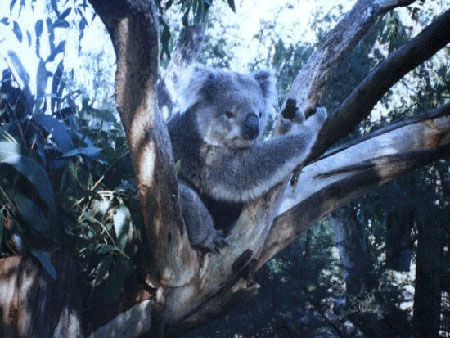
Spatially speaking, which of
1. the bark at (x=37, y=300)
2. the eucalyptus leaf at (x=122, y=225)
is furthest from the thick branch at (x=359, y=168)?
the bark at (x=37, y=300)

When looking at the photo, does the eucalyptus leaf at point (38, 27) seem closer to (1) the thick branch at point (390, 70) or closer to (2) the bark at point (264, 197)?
(2) the bark at point (264, 197)

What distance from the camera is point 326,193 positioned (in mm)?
2502

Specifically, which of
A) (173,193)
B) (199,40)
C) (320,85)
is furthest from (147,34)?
(199,40)

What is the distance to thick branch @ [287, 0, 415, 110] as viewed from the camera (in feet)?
8.21

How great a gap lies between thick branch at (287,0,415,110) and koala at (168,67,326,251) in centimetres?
17

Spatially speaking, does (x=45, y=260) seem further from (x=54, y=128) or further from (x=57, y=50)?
(x=57, y=50)

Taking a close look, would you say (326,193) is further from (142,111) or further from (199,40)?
(199,40)

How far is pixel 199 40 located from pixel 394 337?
3265 mm

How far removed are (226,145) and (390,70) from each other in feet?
4.39

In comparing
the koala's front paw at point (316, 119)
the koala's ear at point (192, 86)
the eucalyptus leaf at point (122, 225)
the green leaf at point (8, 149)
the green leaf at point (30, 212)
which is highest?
the koala's ear at point (192, 86)

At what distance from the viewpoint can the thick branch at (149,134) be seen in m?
1.24

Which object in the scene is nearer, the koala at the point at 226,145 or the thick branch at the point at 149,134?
the thick branch at the point at 149,134

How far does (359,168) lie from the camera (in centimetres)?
249

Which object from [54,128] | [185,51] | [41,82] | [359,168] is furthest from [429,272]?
[41,82]
